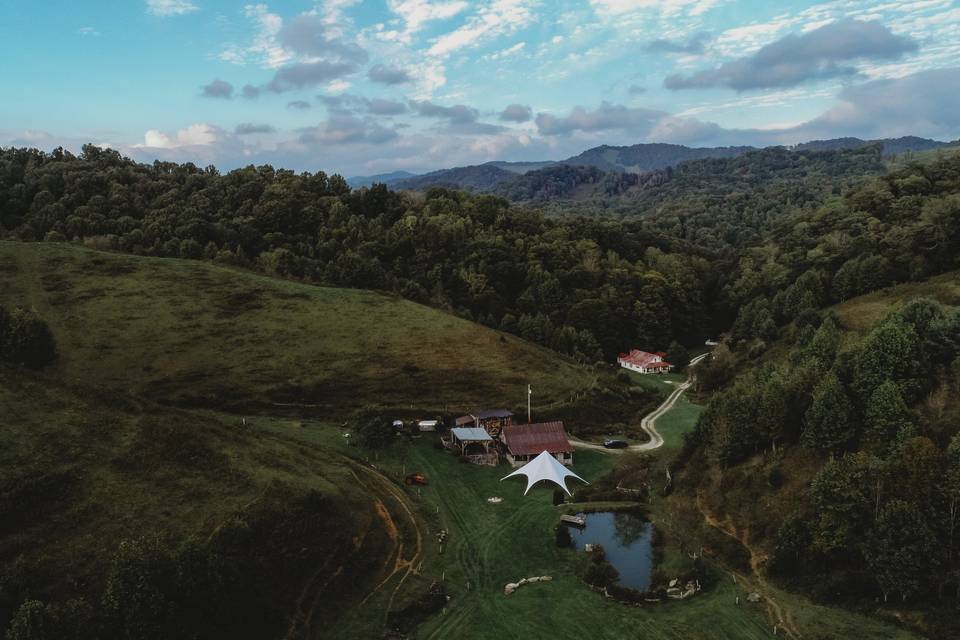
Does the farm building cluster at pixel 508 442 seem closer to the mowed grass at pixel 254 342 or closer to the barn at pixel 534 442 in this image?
the barn at pixel 534 442

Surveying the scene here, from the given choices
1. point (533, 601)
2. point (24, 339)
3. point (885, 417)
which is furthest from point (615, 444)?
point (24, 339)

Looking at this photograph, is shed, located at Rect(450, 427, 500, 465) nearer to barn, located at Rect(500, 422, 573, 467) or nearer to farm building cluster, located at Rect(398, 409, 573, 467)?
farm building cluster, located at Rect(398, 409, 573, 467)

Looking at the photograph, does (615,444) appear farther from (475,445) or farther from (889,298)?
(889,298)

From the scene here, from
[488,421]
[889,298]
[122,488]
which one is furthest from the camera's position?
[889,298]

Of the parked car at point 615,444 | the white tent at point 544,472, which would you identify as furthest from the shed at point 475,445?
the parked car at point 615,444

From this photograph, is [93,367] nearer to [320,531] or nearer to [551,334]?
[320,531]

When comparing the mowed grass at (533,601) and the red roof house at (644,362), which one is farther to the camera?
the red roof house at (644,362)

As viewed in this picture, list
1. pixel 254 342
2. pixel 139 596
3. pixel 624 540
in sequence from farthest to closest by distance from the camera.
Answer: pixel 254 342 → pixel 624 540 → pixel 139 596
